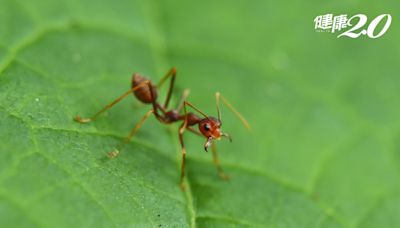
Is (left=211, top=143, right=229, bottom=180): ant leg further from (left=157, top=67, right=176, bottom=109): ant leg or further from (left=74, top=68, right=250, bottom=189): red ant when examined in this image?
(left=157, top=67, right=176, bottom=109): ant leg

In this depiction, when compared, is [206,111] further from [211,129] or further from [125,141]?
[125,141]

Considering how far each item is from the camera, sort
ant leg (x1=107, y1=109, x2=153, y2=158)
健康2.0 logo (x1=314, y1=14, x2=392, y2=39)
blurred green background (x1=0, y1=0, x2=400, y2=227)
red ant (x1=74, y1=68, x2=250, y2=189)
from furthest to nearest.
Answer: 健康2.0 logo (x1=314, y1=14, x2=392, y2=39) → red ant (x1=74, y1=68, x2=250, y2=189) → ant leg (x1=107, y1=109, x2=153, y2=158) → blurred green background (x1=0, y1=0, x2=400, y2=227)

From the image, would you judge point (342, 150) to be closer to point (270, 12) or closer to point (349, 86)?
point (349, 86)

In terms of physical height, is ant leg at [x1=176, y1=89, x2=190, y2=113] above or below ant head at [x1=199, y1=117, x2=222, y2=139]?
above

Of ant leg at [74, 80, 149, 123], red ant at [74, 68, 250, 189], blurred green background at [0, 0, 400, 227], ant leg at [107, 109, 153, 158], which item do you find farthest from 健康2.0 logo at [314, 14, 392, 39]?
ant leg at [107, 109, 153, 158]

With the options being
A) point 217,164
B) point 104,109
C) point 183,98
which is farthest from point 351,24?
point 104,109

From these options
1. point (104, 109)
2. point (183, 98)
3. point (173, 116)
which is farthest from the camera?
point (183, 98)

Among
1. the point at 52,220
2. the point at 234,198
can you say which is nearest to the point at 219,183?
the point at 234,198
